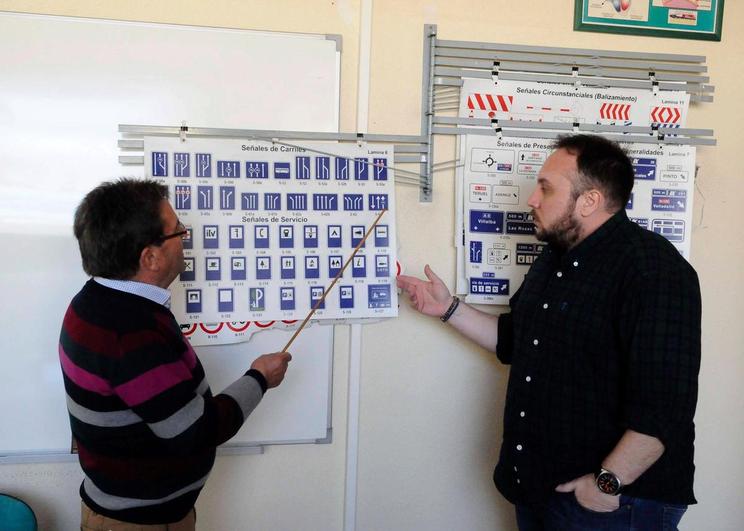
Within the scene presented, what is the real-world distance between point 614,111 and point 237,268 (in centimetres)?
137

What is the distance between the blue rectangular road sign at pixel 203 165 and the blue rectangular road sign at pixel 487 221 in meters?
0.86

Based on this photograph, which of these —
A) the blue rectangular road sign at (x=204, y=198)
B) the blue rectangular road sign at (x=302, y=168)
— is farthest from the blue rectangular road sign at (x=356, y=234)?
the blue rectangular road sign at (x=204, y=198)

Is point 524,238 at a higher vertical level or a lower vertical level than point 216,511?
higher

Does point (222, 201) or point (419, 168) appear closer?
point (222, 201)

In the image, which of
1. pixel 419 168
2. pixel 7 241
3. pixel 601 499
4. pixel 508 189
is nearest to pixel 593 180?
pixel 508 189

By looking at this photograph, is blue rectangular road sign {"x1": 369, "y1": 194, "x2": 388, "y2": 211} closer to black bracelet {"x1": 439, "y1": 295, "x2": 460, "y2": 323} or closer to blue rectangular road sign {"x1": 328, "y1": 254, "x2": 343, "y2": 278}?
blue rectangular road sign {"x1": 328, "y1": 254, "x2": 343, "y2": 278}

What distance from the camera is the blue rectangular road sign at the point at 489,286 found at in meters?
1.83

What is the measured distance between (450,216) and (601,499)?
0.95m

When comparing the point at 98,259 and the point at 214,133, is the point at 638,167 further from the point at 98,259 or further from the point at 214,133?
the point at 98,259

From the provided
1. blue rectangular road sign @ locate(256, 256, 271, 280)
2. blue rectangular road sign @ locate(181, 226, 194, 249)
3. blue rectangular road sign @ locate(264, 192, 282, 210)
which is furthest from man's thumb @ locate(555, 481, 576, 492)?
blue rectangular road sign @ locate(181, 226, 194, 249)

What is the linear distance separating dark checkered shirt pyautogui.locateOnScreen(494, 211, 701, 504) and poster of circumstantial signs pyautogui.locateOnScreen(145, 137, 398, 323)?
1.79ft

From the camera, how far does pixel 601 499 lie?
49.8 inches

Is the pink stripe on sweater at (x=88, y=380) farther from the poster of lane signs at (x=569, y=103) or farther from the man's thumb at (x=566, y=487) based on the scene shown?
the poster of lane signs at (x=569, y=103)

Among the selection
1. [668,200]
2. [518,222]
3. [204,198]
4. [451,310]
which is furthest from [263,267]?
[668,200]
